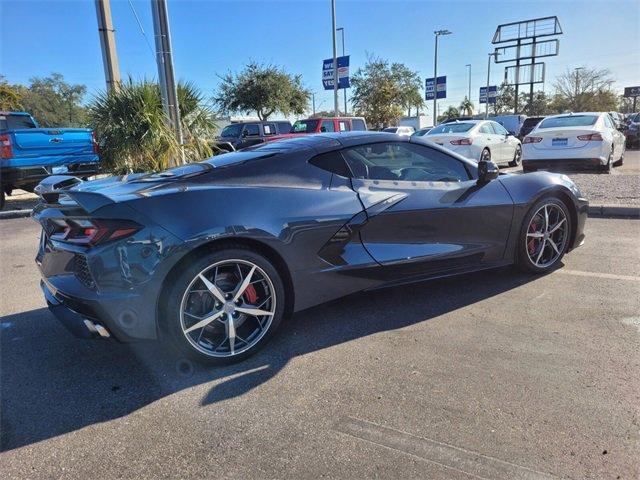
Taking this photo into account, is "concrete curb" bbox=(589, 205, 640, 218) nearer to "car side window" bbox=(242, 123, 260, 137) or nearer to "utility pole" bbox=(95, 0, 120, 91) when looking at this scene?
"utility pole" bbox=(95, 0, 120, 91)

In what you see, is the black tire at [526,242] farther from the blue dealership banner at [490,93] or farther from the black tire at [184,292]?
the blue dealership banner at [490,93]

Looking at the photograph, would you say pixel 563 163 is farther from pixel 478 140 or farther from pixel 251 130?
pixel 251 130

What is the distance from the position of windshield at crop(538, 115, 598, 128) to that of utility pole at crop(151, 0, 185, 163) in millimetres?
8641

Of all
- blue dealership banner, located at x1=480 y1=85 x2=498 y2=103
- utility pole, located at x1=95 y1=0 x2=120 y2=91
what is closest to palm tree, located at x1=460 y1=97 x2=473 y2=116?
blue dealership banner, located at x1=480 y1=85 x2=498 y2=103

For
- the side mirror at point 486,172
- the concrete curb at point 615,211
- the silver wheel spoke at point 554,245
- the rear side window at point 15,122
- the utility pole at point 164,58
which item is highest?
the utility pole at point 164,58

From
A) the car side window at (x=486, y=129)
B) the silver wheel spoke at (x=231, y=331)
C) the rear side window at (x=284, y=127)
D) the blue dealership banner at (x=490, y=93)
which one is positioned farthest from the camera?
the blue dealership banner at (x=490, y=93)

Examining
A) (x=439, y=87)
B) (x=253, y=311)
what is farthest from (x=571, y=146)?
(x=439, y=87)

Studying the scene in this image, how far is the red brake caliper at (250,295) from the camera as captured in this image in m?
3.22

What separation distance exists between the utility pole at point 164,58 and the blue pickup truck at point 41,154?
5.93 ft

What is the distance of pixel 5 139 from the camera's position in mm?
9469

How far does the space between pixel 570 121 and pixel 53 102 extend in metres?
67.8

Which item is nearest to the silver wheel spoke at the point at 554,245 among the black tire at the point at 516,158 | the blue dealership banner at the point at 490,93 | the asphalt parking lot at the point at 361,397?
the asphalt parking lot at the point at 361,397

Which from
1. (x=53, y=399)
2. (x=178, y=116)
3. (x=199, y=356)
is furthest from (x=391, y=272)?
(x=178, y=116)

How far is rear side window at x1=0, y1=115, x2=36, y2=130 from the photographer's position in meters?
10.9
